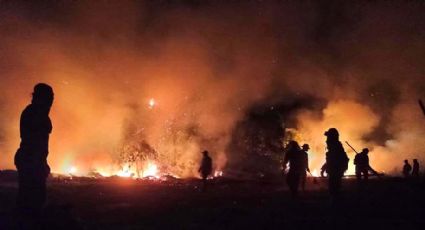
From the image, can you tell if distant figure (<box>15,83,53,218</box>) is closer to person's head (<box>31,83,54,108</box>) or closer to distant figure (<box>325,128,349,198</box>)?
person's head (<box>31,83,54,108</box>)

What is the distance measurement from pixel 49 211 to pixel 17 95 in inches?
1379

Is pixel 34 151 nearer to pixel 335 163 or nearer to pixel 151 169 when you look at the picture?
pixel 335 163

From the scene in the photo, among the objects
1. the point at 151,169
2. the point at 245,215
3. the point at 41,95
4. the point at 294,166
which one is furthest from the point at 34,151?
the point at 151,169

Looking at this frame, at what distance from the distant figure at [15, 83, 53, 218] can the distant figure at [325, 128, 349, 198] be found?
25.7 feet

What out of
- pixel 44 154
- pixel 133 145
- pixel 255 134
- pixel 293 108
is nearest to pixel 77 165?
pixel 133 145

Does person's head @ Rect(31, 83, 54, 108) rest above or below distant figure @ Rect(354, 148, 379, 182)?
above

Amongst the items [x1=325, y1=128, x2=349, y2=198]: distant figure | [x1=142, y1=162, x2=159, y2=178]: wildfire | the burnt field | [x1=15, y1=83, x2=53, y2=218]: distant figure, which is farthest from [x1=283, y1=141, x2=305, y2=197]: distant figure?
[x1=142, y1=162, x2=159, y2=178]: wildfire

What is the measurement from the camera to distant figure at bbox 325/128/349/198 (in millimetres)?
12056

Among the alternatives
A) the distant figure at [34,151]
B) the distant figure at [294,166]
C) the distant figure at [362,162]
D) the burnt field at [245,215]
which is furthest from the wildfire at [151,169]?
the distant figure at [34,151]

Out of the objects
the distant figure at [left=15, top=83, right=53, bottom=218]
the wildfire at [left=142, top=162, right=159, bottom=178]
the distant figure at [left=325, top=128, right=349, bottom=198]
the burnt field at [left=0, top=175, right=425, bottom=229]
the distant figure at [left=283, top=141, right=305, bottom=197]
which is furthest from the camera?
the wildfire at [left=142, top=162, right=159, bottom=178]

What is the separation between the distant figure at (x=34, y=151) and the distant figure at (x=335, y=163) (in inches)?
308

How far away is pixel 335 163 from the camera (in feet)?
39.7

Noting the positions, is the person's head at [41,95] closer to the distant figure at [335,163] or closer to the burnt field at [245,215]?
the burnt field at [245,215]

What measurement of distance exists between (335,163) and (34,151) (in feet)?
26.5
